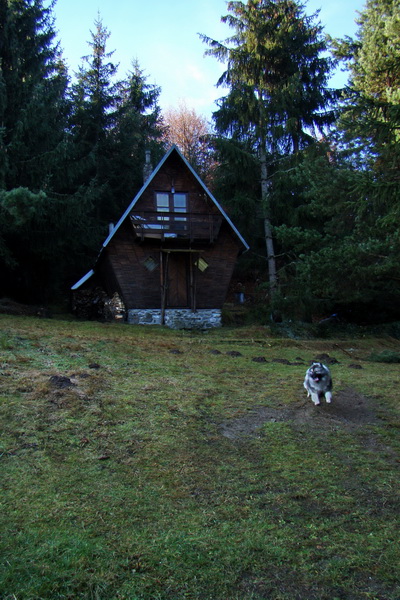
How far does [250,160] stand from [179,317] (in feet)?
32.0

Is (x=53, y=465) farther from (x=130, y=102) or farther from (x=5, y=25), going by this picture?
(x=130, y=102)

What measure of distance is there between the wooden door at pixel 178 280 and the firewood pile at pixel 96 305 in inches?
107

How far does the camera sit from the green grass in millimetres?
3408

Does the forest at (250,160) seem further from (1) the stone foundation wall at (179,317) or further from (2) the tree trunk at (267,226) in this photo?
(1) the stone foundation wall at (179,317)

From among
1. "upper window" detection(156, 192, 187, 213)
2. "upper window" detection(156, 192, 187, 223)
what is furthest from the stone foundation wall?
"upper window" detection(156, 192, 187, 213)

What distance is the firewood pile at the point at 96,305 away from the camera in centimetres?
2370

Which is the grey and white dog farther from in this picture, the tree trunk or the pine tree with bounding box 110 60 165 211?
the pine tree with bounding box 110 60 165 211

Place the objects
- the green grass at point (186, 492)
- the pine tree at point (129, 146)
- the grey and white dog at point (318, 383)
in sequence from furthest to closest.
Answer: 1. the pine tree at point (129, 146)
2. the grey and white dog at point (318, 383)
3. the green grass at point (186, 492)

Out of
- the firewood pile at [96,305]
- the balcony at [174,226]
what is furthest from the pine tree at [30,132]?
the balcony at [174,226]

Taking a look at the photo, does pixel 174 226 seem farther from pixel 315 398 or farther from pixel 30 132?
pixel 315 398

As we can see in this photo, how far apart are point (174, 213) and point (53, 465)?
17.3 m

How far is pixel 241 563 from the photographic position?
362 cm

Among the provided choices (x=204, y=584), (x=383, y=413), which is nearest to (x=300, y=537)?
(x=204, y=584)

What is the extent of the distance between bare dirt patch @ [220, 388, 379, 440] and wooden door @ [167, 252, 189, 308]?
1497 cm
